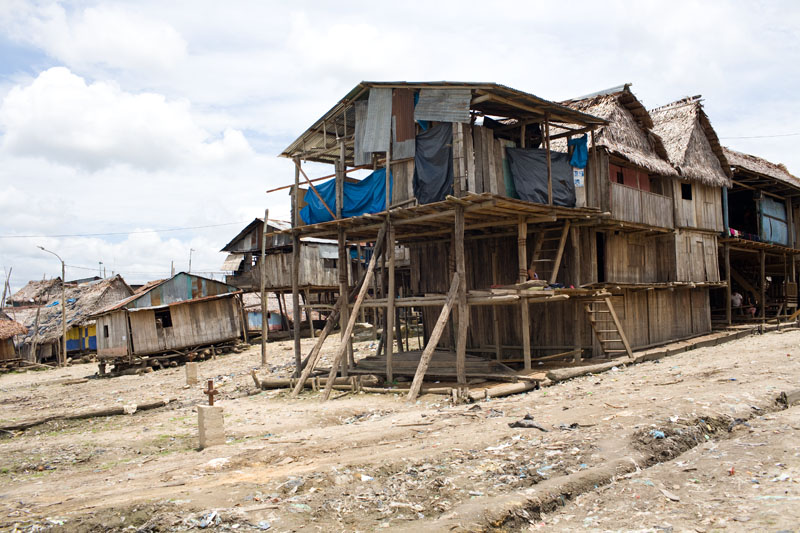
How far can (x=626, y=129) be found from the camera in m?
17.4

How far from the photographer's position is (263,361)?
2238 centimetres

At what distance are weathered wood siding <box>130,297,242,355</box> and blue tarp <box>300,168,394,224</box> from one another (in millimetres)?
14189

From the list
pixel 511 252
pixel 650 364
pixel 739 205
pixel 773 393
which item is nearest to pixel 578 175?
pixel 511 252

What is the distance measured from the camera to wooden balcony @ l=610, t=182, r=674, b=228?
16562mm

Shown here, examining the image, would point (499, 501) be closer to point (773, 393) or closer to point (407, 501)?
point (407, 501)

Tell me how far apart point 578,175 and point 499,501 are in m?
10.9

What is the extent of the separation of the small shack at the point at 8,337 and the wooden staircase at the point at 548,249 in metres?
27.8

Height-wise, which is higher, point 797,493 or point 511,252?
point 511,252

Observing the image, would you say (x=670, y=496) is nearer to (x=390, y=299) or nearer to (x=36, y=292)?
(x=390, y=299)

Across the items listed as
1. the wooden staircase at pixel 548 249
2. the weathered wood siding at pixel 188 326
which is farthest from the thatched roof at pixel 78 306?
the wooden staircase at pixel 548 249

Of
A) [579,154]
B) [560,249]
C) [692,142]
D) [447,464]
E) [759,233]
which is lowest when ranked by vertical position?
[447,464]

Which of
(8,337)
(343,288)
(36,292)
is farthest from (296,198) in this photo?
(36,292)

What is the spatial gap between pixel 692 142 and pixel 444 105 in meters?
11.3

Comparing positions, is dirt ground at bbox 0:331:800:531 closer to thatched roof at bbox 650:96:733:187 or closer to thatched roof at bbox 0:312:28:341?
thatched roof at bbox 650:96:733:187
